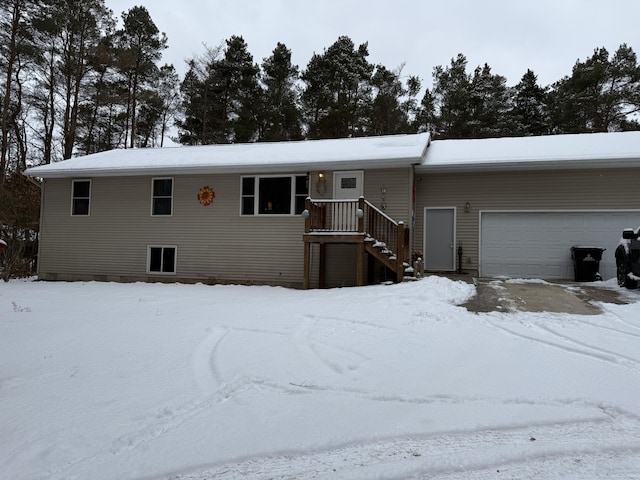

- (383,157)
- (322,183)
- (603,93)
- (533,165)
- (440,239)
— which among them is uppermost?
(603,93)

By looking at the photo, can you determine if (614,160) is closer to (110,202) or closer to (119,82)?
(110,202)

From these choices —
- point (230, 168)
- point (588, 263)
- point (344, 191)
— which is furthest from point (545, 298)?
point (230, 168)

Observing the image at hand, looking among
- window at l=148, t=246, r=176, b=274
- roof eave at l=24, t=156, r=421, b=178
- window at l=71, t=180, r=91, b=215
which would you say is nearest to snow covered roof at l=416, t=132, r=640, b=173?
roof eave at l=24, t=156, r=421, b=178

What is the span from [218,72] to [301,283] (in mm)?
16910

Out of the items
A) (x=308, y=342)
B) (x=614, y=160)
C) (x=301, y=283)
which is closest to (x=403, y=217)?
(x=301, y=283)

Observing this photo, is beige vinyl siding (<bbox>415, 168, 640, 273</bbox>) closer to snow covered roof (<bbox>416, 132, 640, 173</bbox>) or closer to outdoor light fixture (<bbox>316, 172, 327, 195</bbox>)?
snow covered roof (<bbox>416, 132, 640, 173</bbox>)

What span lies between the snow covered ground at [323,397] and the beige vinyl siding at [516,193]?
5.26 m

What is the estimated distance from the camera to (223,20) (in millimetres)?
26672

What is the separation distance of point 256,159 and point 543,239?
26.1ft

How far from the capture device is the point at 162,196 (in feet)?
39.1

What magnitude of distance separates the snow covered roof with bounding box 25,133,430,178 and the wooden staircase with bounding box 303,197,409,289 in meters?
1.22

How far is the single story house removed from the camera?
391 inches

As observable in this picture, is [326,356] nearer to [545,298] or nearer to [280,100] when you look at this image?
[545,298]

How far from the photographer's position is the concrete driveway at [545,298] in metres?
6.20
